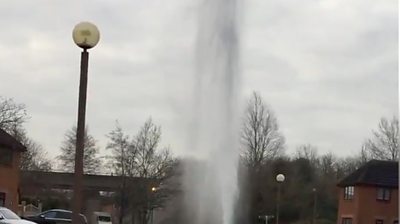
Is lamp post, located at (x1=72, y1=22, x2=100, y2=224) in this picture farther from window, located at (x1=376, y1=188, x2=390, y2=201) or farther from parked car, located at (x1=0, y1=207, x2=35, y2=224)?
window, located at (x1=376, y1=188, x2=390, y2=201)

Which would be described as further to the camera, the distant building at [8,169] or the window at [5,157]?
the window at [5,157]

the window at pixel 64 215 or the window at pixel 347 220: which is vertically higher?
the window at pixel 64 215

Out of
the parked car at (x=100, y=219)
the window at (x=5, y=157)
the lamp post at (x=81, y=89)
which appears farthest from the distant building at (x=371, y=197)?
the lamp post at (x=81, y=89)

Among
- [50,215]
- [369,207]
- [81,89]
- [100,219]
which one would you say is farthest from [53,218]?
[81,89]

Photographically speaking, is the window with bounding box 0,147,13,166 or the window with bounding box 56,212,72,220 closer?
the window with bounding box 56,212,72,220

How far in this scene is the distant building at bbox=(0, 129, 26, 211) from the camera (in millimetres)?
56062

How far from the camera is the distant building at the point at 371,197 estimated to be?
68125mm

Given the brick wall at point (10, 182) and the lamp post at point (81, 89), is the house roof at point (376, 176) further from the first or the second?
the lamp post at point (81, 89)

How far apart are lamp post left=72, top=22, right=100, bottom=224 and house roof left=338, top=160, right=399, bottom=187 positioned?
5850 centimetres

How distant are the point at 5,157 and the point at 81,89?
46.0m

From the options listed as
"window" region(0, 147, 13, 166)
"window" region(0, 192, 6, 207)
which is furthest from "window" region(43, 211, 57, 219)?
"window" region(0, 147, 13, 166)

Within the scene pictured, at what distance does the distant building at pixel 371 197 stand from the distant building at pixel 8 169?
2858cm

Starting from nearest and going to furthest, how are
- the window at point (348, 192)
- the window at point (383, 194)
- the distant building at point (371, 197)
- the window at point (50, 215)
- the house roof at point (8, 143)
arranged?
the window at point (50, 215)
the house roof at point (8, 143)
the distant building at point (371, 197)
the window at point (383, 194)
the window at point (348, 192)

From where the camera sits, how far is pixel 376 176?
70188mm
